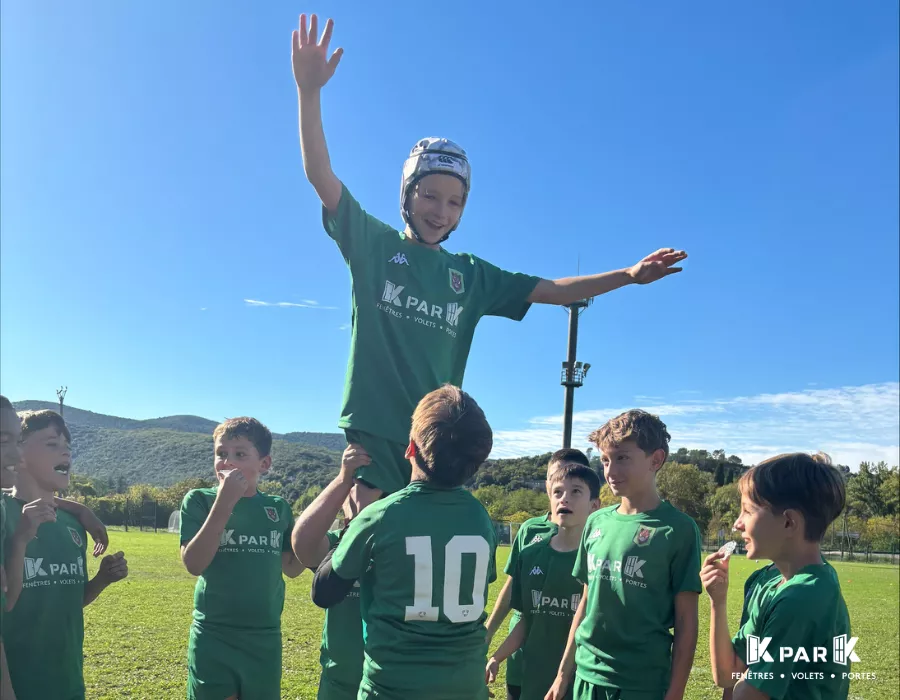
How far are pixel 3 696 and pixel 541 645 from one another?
3068mm

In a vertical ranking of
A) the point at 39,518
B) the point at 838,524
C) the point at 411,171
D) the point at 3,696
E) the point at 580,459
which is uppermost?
the point at 411,171

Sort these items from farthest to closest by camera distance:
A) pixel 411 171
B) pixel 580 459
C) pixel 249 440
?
pixel 580 459 → pixel 249 440 → pixel 411 171

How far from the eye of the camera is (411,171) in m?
3.21

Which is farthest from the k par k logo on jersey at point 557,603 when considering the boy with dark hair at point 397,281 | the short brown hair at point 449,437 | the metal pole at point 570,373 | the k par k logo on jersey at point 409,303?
the metal pole at point 570,373

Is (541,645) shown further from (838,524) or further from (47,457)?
(838,524)

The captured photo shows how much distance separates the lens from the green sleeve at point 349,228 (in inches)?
120

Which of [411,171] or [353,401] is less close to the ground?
Answer: [411,171]

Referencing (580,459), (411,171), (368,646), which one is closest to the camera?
(368,646)

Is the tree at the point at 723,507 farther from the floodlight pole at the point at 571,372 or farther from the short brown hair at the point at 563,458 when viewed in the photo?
the short brown hair at the point at 563,458

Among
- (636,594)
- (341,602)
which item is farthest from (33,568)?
(636,594)

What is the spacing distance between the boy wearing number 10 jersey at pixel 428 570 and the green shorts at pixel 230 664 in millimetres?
1769

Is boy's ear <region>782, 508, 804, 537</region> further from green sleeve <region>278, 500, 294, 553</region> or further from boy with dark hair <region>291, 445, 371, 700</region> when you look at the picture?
green sleeve <region>278, 500, 294, 553</region>

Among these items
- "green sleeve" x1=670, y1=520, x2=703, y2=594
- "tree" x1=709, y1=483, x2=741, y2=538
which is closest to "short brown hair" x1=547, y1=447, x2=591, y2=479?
"green sleeve" x1=670, y1=520, x2=703, y2=594

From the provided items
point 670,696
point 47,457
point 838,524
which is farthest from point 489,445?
point 838,524
